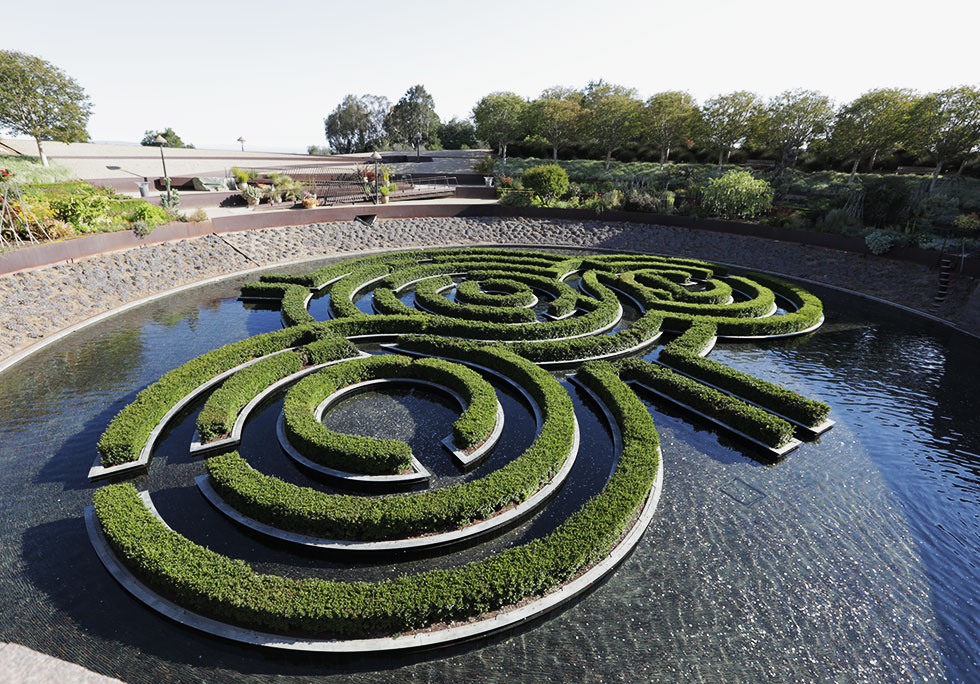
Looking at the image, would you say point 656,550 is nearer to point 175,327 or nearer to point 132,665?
Answer: point 132,665

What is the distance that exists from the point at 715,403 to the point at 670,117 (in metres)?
60.5

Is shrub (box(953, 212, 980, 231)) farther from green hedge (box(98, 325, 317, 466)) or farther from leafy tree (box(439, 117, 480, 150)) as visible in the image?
leafy tree (box(439, 117, 480, 150))

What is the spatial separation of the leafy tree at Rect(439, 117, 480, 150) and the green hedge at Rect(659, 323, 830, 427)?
9716 centimetres

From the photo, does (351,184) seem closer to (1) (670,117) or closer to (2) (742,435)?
(1) (670,117)

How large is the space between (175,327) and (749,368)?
28152 mm

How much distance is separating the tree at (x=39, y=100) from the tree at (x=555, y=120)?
5866 centimetres

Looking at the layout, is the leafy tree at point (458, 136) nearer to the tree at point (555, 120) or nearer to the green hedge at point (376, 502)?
the tree at point (555, 120)

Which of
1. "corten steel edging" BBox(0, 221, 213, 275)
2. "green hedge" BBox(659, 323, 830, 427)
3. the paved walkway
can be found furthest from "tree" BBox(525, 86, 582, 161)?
"green hedge" BBox(659, 323, 830, 427)

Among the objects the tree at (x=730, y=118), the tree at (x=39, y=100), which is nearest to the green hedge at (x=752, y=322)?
the tree at (x=730, y=118)

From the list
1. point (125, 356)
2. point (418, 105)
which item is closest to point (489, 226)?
point (125, 356)

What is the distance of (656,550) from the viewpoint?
11508 mm

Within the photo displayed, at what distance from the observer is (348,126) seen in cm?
12050

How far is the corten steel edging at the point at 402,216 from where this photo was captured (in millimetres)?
26328

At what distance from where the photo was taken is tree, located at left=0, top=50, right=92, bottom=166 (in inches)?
1901
